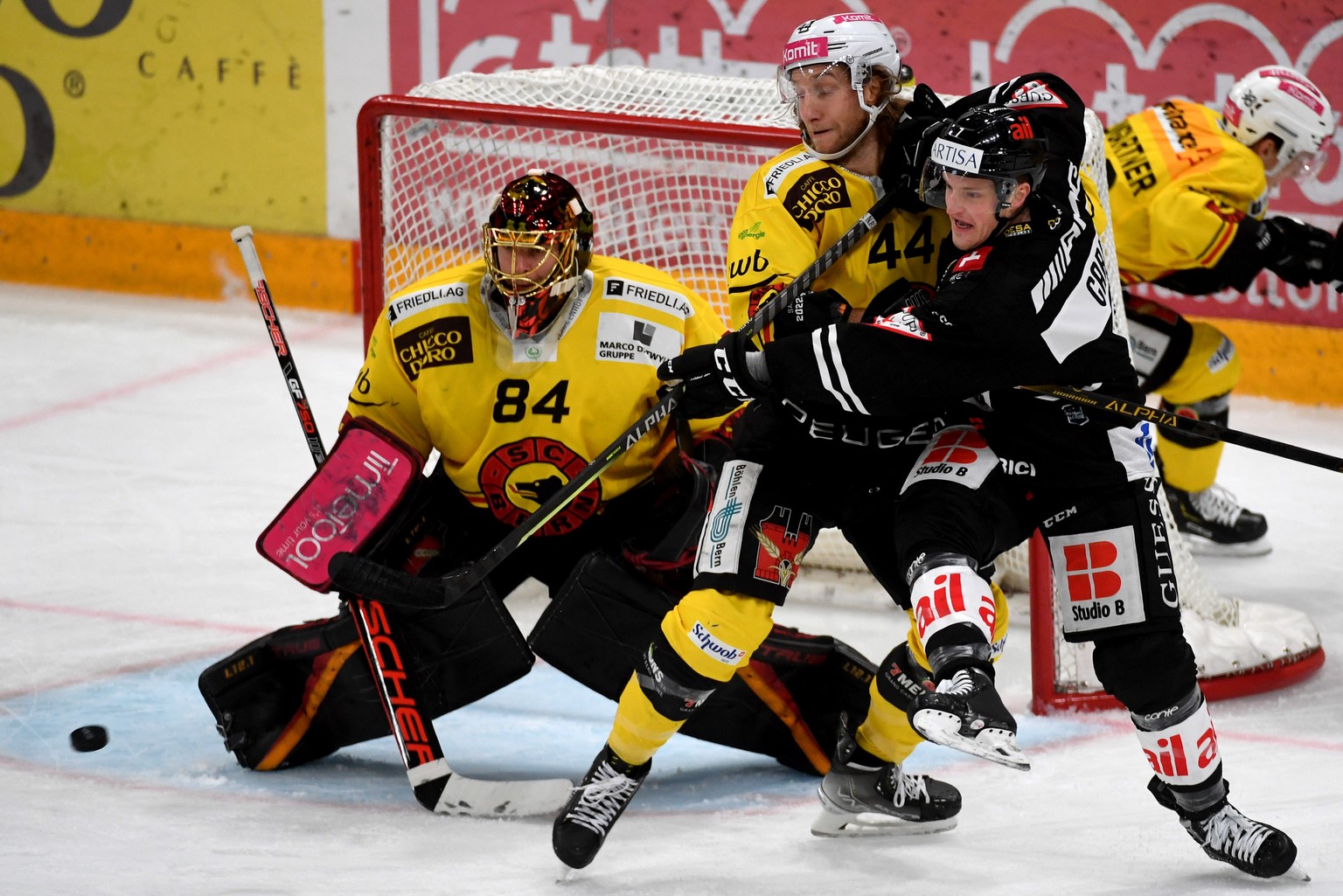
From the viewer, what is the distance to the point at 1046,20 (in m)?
5.73

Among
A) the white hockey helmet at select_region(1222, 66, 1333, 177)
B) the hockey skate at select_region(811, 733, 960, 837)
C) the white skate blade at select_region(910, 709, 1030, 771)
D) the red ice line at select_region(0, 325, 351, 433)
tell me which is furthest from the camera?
the red ice line at select_region(0, 325, 351, 433)

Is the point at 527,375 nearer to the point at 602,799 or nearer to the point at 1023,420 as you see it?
the point at 602,799

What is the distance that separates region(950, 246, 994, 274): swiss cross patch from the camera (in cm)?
267

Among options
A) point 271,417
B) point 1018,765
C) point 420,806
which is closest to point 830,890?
point 1018,765

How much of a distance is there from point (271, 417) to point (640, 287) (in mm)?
2572

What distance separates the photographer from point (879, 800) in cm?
312

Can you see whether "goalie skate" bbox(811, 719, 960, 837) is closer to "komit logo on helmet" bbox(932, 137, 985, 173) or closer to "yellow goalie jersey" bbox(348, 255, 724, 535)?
"yellow goalie jersey" bbox(348, 255, 724, 535)

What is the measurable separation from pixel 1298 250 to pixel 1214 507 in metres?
0.72

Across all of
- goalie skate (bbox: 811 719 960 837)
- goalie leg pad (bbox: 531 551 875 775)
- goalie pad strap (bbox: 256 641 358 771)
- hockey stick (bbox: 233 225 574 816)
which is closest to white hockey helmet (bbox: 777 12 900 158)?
goalie leg pad (bbox: 531 551 875 775)

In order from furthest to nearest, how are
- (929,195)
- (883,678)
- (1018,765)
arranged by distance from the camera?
(883,678) → (929,195) → (1018,765)

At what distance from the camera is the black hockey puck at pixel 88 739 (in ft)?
11.5

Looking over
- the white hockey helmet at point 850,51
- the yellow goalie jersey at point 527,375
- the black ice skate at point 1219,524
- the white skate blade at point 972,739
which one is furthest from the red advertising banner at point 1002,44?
the white skate blade at point 972,739

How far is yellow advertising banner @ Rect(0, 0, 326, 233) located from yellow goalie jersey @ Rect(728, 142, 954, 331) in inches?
162

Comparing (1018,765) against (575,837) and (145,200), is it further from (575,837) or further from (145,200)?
(145,200)
